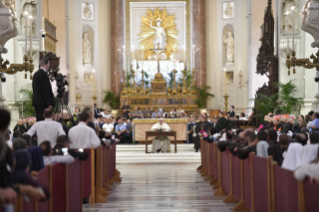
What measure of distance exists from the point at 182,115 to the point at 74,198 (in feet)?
47.9

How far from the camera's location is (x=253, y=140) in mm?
6551

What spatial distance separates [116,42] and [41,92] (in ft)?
57.4

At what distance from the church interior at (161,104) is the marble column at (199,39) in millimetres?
67

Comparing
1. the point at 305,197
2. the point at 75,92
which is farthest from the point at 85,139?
the point at 75,92

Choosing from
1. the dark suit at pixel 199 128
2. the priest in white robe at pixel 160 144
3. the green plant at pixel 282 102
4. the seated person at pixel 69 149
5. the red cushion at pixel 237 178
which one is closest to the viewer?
the seated person at pixel 69 149

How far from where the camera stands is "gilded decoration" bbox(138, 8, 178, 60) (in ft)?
85.6

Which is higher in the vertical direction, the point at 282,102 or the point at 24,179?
the point at 282,102

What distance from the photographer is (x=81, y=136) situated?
279 inches

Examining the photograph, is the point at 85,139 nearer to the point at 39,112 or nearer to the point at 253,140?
the point at 39,112

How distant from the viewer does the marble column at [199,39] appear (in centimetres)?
2481

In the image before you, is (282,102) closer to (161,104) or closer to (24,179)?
(161,104)

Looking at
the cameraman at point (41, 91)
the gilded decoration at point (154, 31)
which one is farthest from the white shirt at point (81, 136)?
the gilded decoration at point (154, 31)

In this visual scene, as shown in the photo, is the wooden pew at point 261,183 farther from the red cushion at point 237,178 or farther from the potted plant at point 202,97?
the potted plant at point 202,97

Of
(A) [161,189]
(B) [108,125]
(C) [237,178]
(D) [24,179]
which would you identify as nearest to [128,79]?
(B) [108,125]
